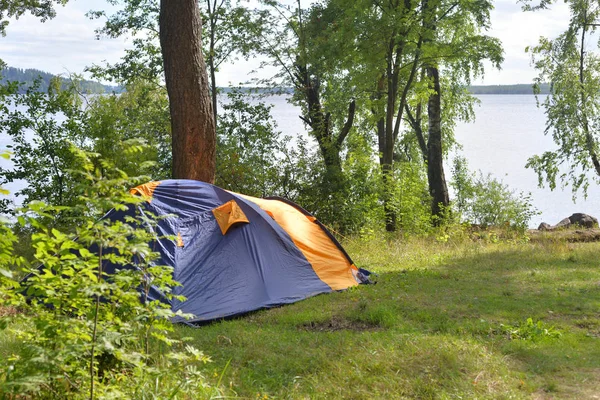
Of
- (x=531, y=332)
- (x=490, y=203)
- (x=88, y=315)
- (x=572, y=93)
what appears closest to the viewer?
(x=88, y=315)

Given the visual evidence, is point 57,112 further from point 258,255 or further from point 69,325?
point 69,325

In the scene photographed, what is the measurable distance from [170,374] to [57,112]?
9.23 meters

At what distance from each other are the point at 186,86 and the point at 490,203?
52.3ft

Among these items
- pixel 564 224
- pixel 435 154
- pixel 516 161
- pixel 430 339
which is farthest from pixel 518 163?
pixel 430 339

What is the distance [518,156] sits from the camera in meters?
46.1

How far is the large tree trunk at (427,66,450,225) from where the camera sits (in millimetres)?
17031

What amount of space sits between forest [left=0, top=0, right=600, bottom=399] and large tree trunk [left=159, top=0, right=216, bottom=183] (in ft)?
0.09

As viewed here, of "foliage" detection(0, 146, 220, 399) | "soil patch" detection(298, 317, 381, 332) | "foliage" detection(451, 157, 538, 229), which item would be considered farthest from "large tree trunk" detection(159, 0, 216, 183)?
"foliage" detection(451, 157, 538, 229)

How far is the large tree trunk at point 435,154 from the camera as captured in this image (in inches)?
671

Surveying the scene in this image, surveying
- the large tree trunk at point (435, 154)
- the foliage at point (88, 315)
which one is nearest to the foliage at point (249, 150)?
the large tree trunk at point (435, 154)

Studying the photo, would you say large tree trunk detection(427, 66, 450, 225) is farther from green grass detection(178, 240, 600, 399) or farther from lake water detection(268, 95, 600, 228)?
green grass detection(178, 240, 600, 399)

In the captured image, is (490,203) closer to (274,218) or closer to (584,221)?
(584,221)

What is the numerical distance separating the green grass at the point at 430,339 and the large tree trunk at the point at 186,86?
3183 mm

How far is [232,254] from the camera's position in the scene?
725 cm
